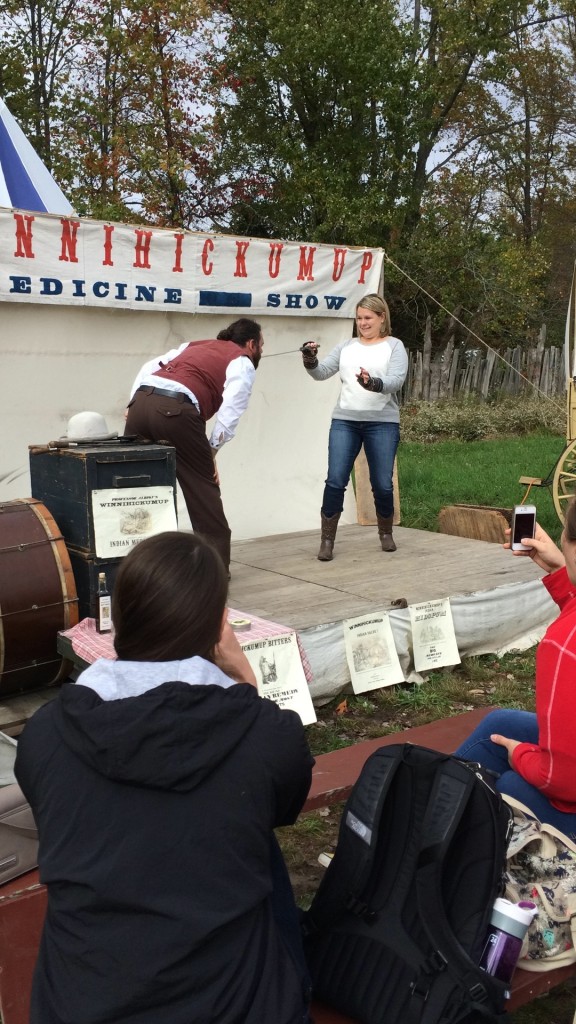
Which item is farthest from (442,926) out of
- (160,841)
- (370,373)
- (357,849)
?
(370,373)

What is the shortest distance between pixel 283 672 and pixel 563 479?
3770mm

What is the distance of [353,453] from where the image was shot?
5391 millimetres

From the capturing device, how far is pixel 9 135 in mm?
6406

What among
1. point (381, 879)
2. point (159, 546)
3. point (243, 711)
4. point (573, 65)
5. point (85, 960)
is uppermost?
point (573, 65)

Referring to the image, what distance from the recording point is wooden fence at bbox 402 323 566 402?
16266mm

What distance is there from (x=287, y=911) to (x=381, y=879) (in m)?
0.23

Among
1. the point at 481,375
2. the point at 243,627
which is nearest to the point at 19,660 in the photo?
the point at 243,627

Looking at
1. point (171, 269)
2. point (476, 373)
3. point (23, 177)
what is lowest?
point (476, 373)

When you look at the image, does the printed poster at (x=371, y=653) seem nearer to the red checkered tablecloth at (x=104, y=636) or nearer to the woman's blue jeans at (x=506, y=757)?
the red checkered tablecloth at (x=104, y=636)

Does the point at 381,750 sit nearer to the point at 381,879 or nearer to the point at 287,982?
the point at 381,879

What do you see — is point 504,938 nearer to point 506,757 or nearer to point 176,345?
point 506,757

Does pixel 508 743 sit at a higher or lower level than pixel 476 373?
lower

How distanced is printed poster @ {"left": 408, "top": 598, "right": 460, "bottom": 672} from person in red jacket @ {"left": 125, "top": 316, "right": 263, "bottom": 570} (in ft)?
3.34

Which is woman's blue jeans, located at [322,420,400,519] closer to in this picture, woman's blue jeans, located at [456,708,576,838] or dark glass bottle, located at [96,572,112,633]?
dark glass bottle, located at [96,572,112,633]
